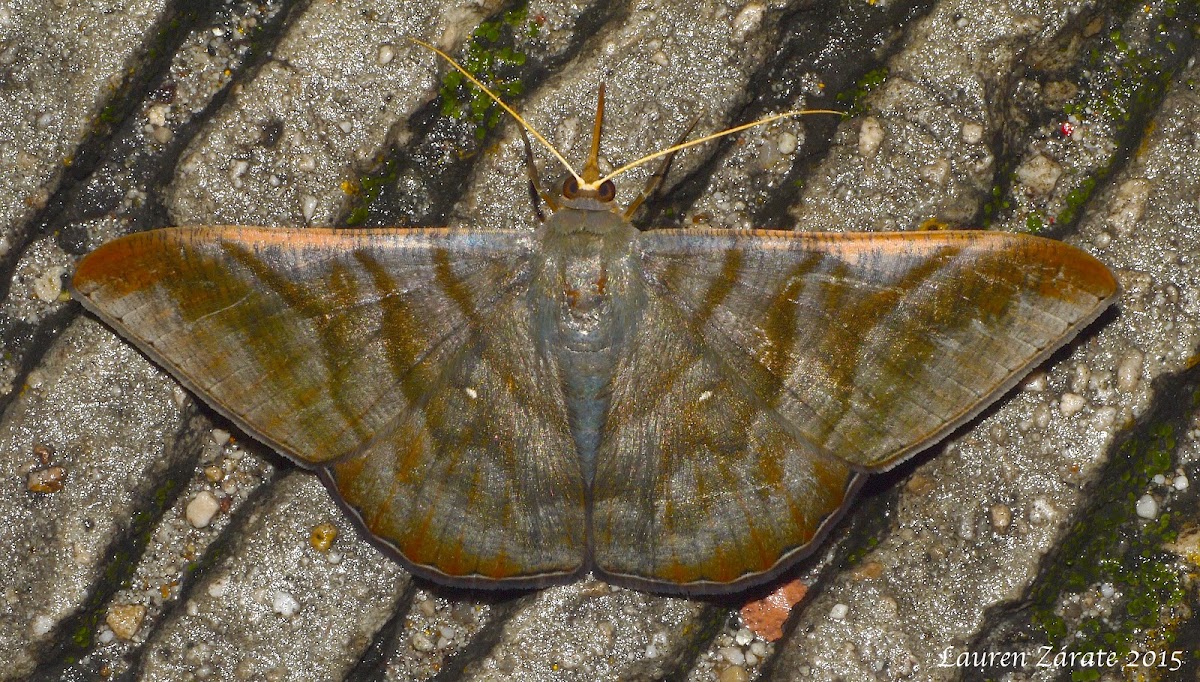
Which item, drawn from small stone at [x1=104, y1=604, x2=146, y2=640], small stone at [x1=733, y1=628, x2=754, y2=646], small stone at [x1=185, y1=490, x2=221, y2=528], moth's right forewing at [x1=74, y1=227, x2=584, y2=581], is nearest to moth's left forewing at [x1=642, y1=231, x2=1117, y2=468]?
moth's right forewing at [x1=74, y1=227, x2=584, y2=581]

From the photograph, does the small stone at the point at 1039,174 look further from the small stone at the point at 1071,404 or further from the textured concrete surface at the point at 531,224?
the small stone at the point at 1071,404

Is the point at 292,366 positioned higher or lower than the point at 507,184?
lower

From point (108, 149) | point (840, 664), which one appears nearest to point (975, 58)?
point (840, 664)

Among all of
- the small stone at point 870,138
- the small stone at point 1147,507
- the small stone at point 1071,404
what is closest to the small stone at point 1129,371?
the small stone at point 1071,404

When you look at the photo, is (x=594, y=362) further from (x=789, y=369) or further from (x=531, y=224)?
(x=531, y=224)

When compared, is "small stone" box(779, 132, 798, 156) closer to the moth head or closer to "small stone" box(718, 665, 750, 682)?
the moth head

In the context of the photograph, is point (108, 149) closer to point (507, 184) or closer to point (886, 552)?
point (507, 184)
